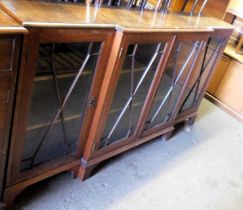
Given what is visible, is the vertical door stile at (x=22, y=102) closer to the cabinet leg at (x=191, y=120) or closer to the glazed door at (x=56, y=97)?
the glazed door at (x=56, y=97)

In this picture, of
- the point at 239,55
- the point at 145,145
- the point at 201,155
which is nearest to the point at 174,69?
the point at 145,145

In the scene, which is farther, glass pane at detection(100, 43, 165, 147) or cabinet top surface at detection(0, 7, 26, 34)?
glass pane at detection(100, 43, 165, 147)

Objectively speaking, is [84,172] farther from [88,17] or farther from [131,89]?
[88,17]

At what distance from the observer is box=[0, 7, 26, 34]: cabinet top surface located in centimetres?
75

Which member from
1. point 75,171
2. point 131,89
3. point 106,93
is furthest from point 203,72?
point 75,171

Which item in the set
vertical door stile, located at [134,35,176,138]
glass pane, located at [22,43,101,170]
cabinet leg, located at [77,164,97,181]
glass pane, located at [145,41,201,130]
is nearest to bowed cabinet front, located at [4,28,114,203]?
glass pane, located at [22,43,101,170]

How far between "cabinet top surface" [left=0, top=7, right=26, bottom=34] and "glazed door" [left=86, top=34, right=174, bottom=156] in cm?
41

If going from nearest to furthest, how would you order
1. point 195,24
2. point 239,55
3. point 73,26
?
point 73,26 < point 195,24 < point 239,55

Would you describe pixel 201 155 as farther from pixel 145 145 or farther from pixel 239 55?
pixel 239 55

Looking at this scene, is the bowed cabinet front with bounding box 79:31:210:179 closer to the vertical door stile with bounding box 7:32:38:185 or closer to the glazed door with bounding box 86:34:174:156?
the glazed door with bounding box 86:34:174:156

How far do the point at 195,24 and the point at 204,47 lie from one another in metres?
0.20

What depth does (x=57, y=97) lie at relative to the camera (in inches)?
42.5

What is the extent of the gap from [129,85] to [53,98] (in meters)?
0.40

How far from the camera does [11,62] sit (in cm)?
82
